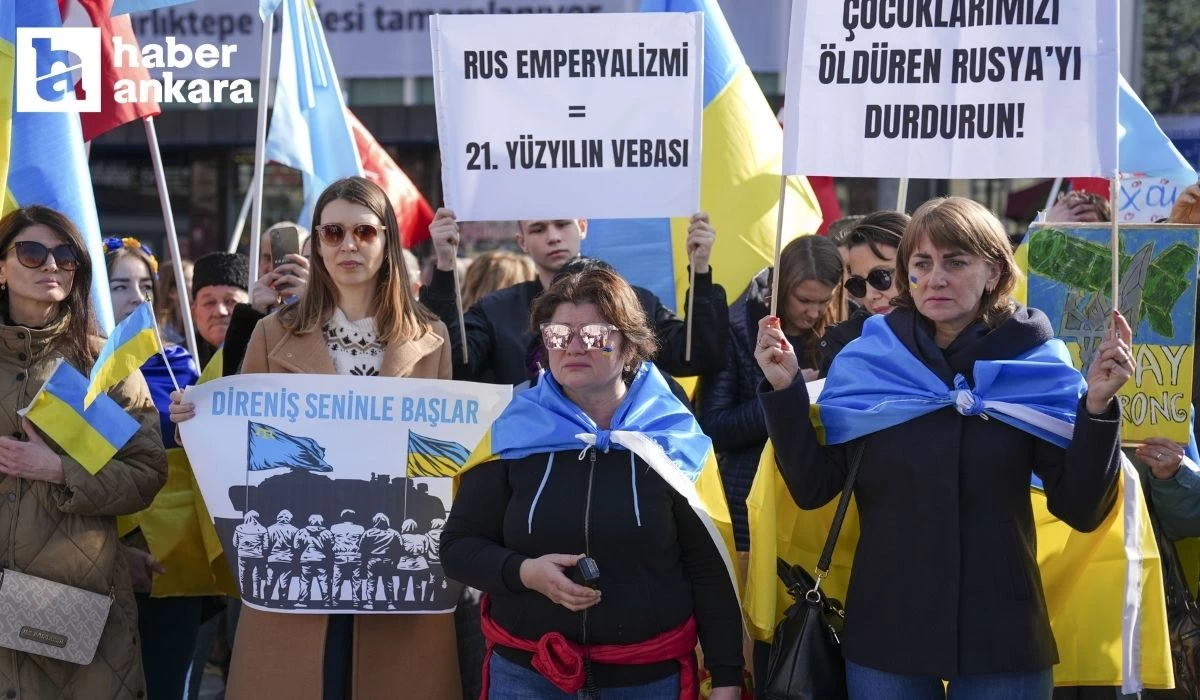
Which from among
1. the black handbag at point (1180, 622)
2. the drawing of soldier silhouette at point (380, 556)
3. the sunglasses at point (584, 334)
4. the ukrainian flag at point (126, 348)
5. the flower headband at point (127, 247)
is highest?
the flower headband at point (127, 247)

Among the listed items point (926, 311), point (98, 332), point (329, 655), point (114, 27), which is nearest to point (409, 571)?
point (329, 655)

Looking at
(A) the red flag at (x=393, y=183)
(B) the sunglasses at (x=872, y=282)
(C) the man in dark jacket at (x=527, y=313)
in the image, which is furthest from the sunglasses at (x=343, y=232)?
(A) the red flag at (x=393, y=183)

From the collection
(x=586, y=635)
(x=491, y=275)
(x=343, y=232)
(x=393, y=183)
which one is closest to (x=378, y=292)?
(x=343, y=232)

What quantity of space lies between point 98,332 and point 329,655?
4.12 ft

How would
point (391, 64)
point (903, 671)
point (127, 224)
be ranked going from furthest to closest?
point (127, 224) → point (391, 64) → point (903, 671)

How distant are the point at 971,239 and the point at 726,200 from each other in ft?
8.62

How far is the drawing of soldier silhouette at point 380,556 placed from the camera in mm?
4254

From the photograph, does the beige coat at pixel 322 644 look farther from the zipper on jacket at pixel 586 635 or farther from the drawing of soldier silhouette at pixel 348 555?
the zipper on jacket at pixel 586 635

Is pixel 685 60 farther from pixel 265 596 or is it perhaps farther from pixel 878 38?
pixel 265 596

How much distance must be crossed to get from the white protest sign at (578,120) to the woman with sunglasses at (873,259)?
52 cm

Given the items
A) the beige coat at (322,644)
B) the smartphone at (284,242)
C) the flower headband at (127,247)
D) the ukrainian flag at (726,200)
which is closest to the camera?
the beige coat at (322,644)

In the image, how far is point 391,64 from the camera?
38.4 ft

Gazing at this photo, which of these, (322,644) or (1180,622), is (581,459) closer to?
(322,644)

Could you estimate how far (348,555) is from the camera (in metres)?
4.28
